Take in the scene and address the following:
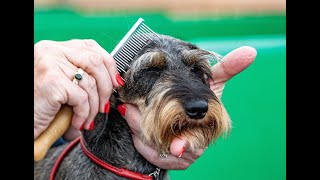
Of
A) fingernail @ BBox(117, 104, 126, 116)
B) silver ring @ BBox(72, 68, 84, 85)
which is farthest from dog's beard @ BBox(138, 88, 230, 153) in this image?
silver ring @ BBox(72, 68, 84, 85)

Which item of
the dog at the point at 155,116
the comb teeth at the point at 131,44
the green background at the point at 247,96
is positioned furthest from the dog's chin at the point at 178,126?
the green background at the point at 247,96

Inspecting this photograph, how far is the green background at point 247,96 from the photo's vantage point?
153 inches

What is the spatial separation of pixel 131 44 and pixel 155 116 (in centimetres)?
39

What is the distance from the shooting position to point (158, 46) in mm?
2561

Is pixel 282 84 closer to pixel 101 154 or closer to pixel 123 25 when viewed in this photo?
pixel 123 25

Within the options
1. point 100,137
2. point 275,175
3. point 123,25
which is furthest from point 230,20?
point 100,137

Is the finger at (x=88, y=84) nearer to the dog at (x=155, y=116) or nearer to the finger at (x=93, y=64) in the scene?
the finger at (x=93, y=64)

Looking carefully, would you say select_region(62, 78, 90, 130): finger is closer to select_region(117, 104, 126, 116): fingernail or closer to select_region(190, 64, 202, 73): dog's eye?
select_region(117, 104, 126, 116): fingernail

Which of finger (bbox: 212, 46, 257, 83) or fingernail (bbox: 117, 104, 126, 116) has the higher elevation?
finger (bbox: 212, 46, 257, 83)

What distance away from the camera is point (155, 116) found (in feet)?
7.55

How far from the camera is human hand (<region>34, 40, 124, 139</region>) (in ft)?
6.07

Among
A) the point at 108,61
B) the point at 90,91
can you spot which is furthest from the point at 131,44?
the point at 90,91

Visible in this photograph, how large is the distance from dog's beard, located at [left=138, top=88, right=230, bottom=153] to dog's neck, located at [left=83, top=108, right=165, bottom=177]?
157mm

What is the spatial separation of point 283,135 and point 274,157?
192mm
